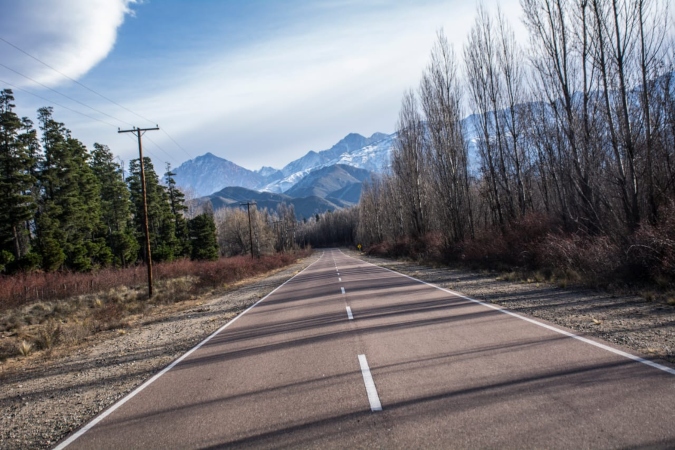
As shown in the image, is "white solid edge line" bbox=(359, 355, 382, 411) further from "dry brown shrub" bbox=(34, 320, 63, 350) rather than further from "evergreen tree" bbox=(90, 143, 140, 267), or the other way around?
"evergreen tree" bbox=(90, 143, 140, 267)

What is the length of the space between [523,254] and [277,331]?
13.5m

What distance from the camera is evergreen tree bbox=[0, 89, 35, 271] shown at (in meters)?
31.0

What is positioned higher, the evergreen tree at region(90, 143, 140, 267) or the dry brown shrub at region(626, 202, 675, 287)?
the evergreen tree at region(90, 143, 140, 267)

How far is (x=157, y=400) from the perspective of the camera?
6.03 m

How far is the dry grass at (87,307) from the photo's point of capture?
1296cm

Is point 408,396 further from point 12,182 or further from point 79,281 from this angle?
point 12,182

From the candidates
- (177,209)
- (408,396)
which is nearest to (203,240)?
(177,209)

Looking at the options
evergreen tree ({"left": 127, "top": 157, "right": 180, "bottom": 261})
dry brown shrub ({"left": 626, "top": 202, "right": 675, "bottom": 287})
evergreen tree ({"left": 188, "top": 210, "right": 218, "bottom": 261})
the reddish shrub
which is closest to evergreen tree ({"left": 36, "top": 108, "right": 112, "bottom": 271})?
the reddish shrub

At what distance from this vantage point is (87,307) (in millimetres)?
22203

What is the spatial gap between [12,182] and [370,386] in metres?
35.0

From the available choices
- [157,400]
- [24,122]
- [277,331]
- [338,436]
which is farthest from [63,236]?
[338,436]

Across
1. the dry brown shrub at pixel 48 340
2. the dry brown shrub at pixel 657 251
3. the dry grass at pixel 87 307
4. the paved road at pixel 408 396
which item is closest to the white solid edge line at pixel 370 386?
the paved road at pixel 408 396

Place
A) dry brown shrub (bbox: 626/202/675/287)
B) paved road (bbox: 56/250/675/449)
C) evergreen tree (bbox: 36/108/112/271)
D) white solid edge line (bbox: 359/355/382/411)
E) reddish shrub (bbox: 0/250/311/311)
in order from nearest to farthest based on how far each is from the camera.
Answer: paved road (bbox: 56/250/675/449) → white solid edge line (bbox: 359/355/382/411) → dry brown shrub (bbox: 626/202/675/287) → reddish shrub (bbox: 0/250/311/311) → evergreen tree (bbox: 36/108/112/271)

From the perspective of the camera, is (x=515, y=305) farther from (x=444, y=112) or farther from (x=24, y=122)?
(x=24, y=122)
